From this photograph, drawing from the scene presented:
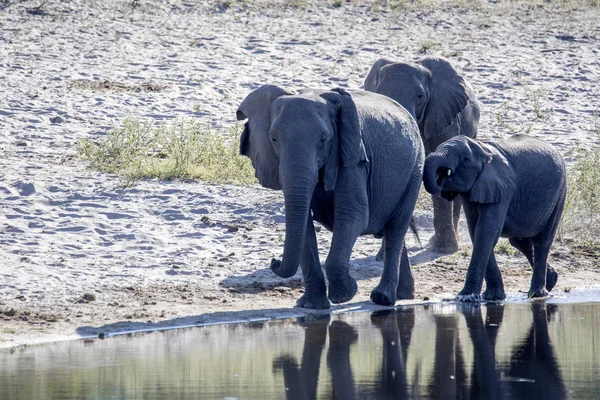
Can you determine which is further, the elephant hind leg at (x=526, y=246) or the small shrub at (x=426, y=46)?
the small shrub at (x=426, y=46)

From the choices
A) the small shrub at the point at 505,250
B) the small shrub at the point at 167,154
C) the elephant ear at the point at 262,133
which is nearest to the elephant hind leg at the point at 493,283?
the small shrub at the point at 505,250

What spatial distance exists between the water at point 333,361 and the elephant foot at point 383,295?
0.22m

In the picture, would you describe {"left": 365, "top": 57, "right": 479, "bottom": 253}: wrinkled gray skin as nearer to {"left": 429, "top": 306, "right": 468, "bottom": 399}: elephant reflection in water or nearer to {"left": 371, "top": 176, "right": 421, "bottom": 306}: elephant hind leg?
{"left": 371, "top": 176, "right": 421, "bottom": 306}: elephant hind leg

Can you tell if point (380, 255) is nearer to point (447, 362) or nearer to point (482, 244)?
point (482, 244)

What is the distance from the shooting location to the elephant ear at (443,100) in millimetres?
10875

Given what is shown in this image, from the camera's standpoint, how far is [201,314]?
8219 millimetres

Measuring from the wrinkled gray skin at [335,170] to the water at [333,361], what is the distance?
1.40 feet

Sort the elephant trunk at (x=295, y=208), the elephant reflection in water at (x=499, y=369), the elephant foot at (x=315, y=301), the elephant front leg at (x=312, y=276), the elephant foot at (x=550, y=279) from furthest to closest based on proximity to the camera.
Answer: the elephant foot at (x=550, y=279), the elephant foot at (x=315, y=301), the elephant front leg at (x=312, y=276), the elephant trunk at (x=295, y=208), the elephant reflection in water at (x=499, y=369)

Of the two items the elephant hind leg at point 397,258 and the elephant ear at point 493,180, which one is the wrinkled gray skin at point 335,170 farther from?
the elephant ear at point 493,180

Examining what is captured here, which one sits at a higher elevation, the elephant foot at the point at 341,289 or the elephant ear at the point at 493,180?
the elephant ear at the point at 493,180

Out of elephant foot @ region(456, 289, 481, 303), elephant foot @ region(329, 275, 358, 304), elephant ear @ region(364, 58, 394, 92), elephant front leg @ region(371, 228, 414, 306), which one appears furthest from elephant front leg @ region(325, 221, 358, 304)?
elephant ear @ region(364, 58, 394, 92)

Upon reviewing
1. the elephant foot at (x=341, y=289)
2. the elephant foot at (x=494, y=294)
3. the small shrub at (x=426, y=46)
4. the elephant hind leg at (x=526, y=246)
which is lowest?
the elephant foot at (x=494, y=294)

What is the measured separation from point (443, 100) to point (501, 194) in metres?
2.10

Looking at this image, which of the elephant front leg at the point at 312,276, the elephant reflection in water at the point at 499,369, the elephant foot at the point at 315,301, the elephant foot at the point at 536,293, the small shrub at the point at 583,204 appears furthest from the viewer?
the small shrub at the point at 583,204
